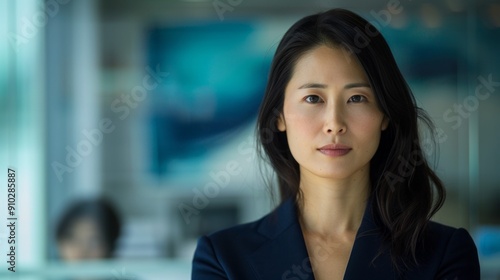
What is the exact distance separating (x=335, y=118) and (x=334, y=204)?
0.23 metres

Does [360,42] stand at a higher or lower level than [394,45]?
lower

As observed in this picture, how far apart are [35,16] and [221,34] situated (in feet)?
3.74

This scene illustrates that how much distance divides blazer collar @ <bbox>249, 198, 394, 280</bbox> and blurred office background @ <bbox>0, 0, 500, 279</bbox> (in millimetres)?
3014

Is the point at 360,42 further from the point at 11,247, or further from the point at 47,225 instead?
the point at 47,225

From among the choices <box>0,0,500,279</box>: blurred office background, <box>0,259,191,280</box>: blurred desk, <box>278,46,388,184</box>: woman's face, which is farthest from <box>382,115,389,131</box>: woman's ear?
<box>0,0,500,279</box>: blurred office background

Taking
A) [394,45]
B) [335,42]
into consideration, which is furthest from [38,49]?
[335,42]

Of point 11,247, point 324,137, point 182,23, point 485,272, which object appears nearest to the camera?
point 324,137

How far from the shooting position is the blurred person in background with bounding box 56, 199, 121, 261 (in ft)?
15.4

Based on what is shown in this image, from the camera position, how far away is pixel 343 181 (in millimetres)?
1770

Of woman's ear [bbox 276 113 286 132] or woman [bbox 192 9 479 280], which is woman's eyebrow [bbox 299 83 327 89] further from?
woman's ear [bbox 276 113 286 132]

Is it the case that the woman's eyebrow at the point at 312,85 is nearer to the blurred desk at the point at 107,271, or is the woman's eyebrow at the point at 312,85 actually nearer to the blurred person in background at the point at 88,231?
the blurred desk at the point at 107,271

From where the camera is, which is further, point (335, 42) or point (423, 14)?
point (423, 14)

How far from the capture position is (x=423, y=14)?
4.90m

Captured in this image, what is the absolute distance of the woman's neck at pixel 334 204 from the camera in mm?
1780
